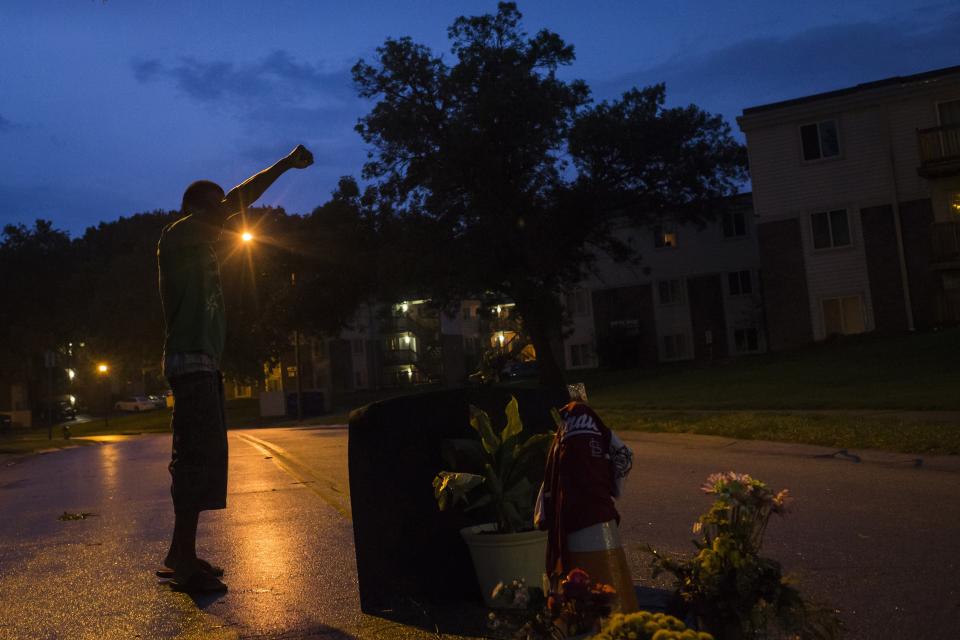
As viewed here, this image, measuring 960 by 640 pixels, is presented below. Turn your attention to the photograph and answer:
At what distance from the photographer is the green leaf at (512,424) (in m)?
5.28

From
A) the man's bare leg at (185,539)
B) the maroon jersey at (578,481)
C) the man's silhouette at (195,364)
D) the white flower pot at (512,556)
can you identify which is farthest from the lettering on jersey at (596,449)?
the man's bare leg at (185,539)

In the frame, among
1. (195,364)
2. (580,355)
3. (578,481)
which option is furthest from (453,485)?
(580,355)

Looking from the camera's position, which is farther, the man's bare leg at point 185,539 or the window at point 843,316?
the window at point 843,316

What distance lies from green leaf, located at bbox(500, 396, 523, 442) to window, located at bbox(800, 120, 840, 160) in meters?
37.1

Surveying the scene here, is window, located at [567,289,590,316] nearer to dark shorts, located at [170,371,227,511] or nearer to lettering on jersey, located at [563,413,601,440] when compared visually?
dark shorts, located at [170,371,227,511]

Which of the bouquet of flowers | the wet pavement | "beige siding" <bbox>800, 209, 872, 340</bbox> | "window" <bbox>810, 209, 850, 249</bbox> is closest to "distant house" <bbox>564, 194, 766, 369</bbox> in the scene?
"beige siding" <bbox>800, 209, 872, 340</bbox>

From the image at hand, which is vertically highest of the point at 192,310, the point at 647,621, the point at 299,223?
the point at 299,223

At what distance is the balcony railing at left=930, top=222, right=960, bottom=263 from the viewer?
36.3m

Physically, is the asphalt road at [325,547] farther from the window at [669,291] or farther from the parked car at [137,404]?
the parked car at [137,404]

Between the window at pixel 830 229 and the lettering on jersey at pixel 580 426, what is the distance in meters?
37.9

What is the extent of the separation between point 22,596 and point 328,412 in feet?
148

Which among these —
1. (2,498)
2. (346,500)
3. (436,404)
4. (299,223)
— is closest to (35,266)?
(299,223)

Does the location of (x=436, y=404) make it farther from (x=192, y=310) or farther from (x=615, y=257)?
(x=615, y=257)

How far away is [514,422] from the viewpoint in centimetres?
530
